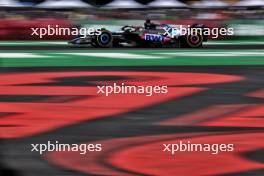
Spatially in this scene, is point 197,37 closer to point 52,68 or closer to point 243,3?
point 52,68

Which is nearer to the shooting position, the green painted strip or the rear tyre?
the green painted strip

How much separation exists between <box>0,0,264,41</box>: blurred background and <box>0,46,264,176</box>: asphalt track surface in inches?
395

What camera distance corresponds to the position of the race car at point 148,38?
60.6 ft

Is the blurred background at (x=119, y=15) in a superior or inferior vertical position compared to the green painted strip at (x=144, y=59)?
superior

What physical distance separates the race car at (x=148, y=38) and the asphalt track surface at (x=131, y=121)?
596 centimetres

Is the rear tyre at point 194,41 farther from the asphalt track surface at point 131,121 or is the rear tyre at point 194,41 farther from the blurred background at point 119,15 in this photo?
the asphalt track surface at point 131,121

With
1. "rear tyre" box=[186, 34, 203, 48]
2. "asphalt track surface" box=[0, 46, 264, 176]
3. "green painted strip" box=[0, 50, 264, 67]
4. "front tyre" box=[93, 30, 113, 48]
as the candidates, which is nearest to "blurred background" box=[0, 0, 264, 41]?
"front tyre" box=[93, 30, 113, 48]

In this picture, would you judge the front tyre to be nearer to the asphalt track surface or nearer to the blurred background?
the blurred background

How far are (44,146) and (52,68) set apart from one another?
6.86m

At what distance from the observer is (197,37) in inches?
734

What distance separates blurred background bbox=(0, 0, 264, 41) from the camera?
22406 mm

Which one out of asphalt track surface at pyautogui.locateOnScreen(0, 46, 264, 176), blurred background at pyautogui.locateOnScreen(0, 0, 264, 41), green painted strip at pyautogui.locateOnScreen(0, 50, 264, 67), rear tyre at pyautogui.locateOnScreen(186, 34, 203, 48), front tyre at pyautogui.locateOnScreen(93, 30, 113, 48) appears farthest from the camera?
blurred background at pyautogui.locateOnScreen(0, 0, 264, 41)

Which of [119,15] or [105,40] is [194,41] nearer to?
[105,40]

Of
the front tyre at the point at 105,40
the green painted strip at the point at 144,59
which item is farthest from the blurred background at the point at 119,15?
the green painted strip at the point at 144,59
